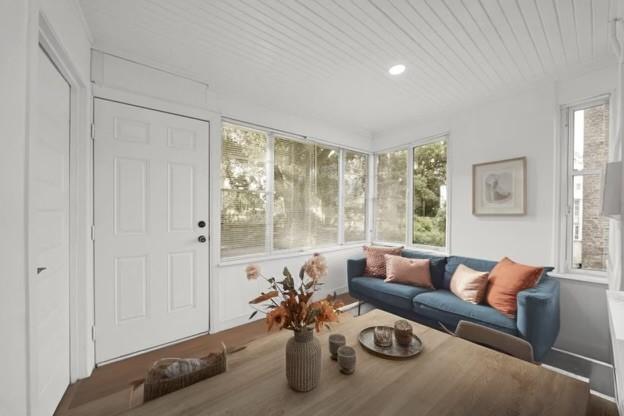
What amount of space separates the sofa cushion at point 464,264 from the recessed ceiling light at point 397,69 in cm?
211

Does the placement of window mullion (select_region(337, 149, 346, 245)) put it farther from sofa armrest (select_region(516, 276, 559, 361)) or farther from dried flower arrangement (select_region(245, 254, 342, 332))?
dried flower arrangement (select_region(245, 254, 342, 332))

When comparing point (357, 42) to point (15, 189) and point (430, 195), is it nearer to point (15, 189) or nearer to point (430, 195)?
point (15, 189)

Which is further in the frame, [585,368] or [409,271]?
[409,271]

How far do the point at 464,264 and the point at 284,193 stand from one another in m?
2.27

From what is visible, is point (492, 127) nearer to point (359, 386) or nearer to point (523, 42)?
point (523, 42)

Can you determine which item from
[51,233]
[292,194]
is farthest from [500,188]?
[51,233]

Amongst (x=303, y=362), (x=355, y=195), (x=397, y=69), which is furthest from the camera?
(x=355, y=195)

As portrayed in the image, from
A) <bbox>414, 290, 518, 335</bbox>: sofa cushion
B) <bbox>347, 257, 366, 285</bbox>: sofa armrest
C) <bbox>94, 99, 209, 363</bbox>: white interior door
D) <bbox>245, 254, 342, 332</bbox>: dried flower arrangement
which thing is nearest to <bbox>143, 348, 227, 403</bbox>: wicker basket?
→ <bbox>245, 254, 342, 332</bbox>: dried flower arrangement

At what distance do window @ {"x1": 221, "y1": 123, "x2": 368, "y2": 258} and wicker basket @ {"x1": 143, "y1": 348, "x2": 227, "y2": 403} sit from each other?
1.94m

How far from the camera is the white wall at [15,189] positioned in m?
0.96

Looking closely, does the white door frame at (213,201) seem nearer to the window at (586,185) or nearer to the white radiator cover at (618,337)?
the white radiator cover at (618,337)

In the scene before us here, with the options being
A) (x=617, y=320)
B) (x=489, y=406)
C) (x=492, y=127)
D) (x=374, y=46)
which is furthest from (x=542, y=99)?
(x=489, y=406)

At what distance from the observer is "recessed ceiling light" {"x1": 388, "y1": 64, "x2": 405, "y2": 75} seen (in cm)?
237

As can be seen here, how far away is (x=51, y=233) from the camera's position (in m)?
1.63
